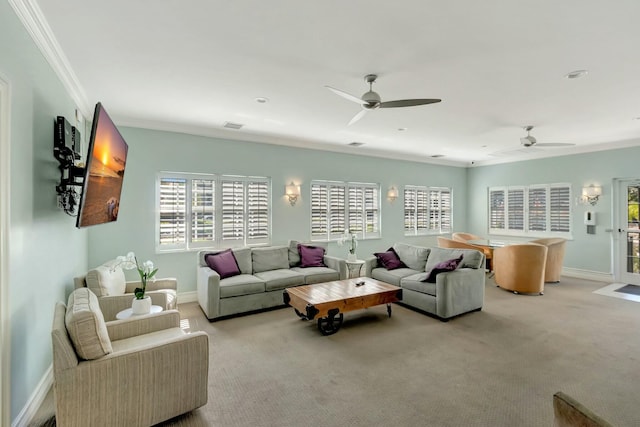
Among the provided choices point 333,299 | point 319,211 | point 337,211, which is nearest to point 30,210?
point 333,299

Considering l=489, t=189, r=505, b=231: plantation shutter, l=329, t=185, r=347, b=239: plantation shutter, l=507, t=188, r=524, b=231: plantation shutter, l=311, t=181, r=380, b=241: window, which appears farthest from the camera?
l=489, t=189, r=505, b=231: plantation shutter

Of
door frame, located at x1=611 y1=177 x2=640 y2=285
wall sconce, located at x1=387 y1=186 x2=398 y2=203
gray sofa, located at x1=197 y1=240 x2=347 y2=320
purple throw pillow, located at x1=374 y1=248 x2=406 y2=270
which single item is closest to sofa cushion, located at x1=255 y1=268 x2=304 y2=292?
gray sofa, located at x1=197 y1=240 x2=347 y2=320

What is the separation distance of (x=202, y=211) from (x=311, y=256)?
2106 mm

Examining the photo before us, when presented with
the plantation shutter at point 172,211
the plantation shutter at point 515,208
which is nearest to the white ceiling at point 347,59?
the plantation shutter at point 172,211

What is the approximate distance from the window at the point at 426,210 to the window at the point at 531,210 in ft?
3.98

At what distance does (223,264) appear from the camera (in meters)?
4.75

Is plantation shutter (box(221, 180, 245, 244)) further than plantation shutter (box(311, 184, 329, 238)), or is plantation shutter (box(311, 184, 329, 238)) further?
plantation shutter (box(311, 184, 329, 238))

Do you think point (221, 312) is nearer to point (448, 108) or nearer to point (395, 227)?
point (448, 108)

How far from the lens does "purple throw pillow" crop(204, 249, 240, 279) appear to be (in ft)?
15.4

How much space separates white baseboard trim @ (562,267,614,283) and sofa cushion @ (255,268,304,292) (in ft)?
21.1

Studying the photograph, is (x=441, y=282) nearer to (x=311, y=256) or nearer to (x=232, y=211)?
(x=311, y=256)

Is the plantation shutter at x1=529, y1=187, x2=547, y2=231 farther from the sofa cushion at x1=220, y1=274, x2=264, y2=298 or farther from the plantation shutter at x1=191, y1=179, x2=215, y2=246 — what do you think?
the plantation shutter at x1=191, y1=179, x2=215, y2=246

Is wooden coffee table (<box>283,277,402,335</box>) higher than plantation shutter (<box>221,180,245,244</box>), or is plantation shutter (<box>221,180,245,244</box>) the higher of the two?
plantation shutter (<box>221,180,245,244</box>)

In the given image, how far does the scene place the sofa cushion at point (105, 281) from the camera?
3.13m
